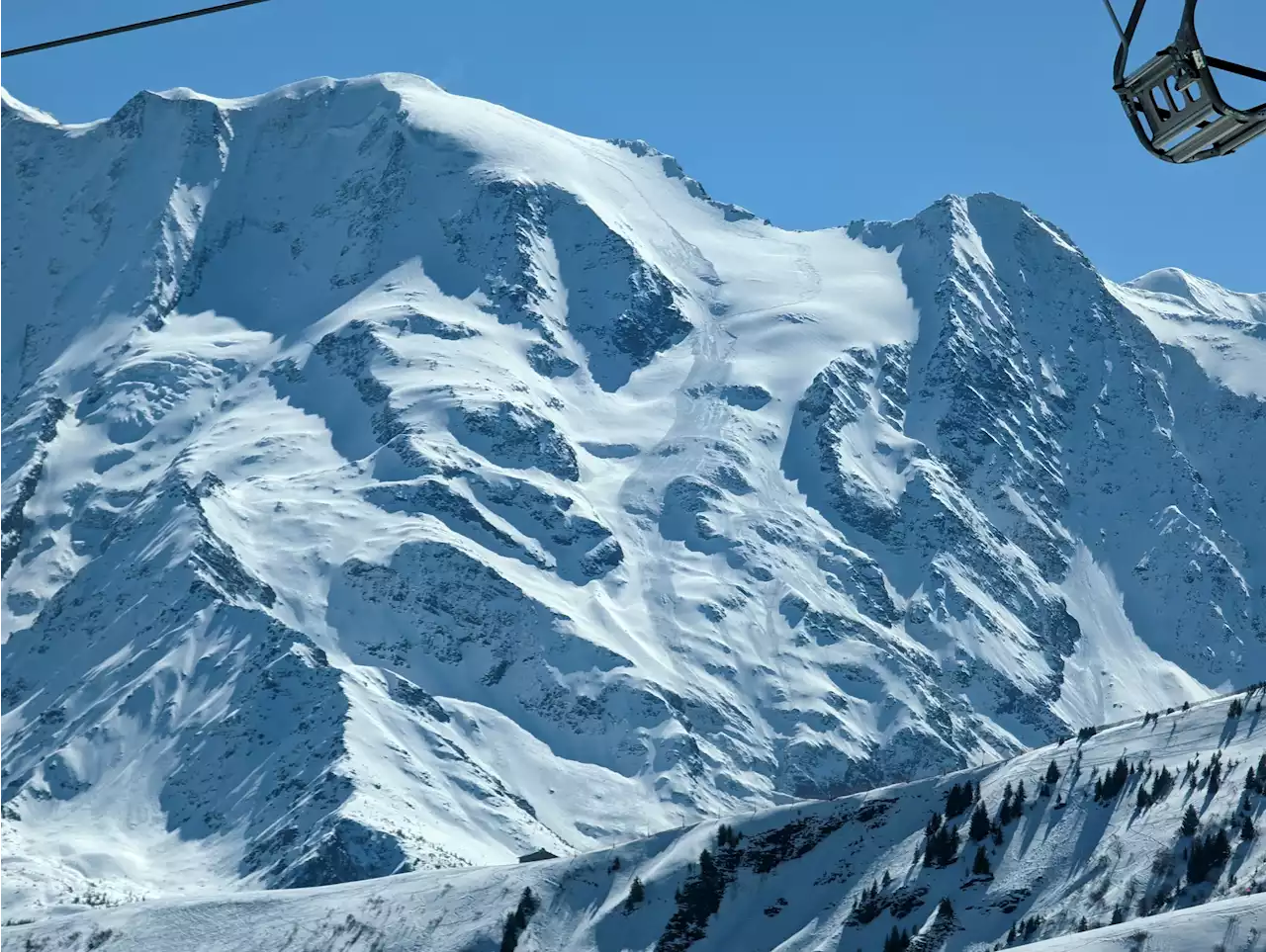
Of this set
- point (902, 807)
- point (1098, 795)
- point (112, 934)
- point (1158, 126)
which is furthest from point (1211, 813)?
point (1158, 126)

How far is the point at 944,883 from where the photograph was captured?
7087 inches

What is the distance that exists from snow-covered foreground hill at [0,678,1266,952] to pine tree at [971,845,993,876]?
11cm

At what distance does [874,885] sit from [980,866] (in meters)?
8.67

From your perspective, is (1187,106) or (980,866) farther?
(980,866)

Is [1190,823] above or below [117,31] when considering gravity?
above

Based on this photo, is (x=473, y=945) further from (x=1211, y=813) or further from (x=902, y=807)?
(x=1211, y=813)

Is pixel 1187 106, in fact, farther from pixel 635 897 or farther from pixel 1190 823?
pixel 635 897

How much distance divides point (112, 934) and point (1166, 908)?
9129cm

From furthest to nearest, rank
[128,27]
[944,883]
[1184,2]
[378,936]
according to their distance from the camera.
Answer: [378,936] → [944,883] → [128,27] → [1184,2]

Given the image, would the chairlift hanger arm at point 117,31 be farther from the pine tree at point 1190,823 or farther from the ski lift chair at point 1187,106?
the pine tree at point 1190,823

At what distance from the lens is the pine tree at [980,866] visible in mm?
180500

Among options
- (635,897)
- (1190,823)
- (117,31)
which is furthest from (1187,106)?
(635,897)

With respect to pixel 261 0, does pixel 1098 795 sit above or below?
above

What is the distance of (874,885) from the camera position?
600 feet
